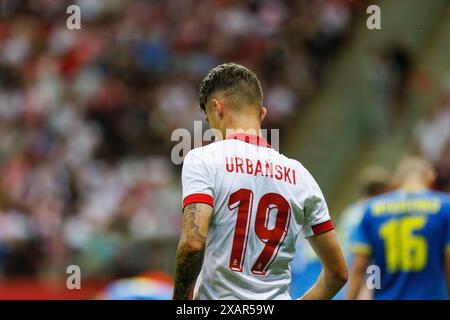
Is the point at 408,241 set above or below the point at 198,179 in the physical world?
below

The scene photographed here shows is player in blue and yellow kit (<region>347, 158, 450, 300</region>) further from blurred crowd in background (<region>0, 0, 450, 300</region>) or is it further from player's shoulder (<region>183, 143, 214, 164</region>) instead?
blurred crowd in background (<region>0, 0, 450, 300</region>)

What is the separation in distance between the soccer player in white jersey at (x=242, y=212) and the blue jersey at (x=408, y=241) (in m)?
2.53

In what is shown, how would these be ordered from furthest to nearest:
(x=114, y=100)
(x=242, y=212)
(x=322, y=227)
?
(x=114, y=100) → (x=322, y=227) → (x=242, y=212)

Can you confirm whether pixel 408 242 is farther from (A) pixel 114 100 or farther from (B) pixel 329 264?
(A) pixel 114 100

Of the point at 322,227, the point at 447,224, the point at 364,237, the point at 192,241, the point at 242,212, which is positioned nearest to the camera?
the point at 192,241

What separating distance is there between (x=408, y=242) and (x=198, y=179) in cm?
312

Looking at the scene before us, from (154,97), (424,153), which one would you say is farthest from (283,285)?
(154,97)

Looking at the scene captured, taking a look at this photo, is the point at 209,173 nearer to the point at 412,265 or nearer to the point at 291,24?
the point at 412,265

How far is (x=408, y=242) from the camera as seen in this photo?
708cm

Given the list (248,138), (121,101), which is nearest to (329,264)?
(248,138)

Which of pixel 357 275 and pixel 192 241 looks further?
pixel 357 275

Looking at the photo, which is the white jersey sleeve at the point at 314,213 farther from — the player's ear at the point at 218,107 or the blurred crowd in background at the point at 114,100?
the blurred crowd in background at the point at 114,100

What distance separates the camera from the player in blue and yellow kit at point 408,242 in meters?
7.02

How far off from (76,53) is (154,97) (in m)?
1.67
